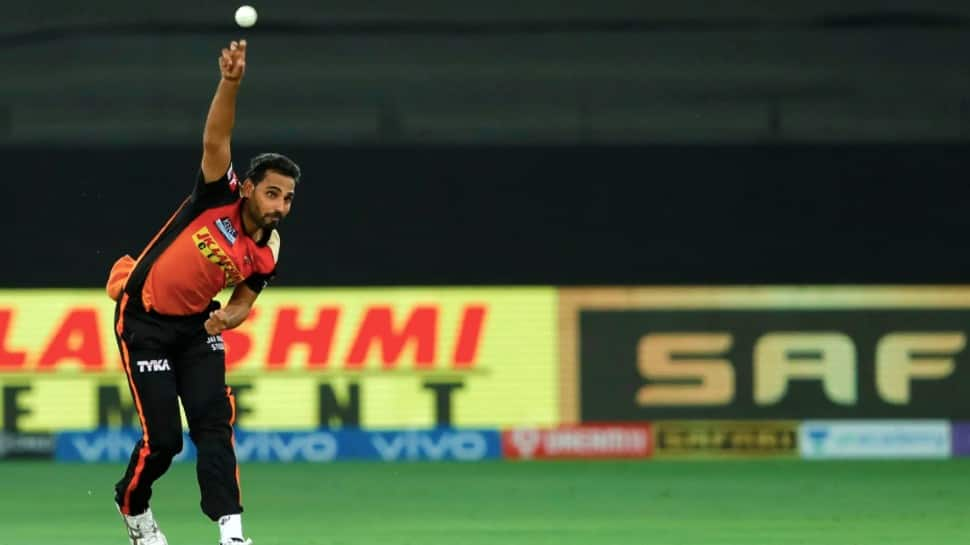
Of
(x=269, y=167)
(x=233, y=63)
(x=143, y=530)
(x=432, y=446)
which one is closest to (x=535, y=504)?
(x=432, y=446)

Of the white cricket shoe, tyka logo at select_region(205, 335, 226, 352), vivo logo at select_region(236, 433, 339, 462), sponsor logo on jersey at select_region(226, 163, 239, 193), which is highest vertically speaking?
vivo logo at select_region(236, 433, 339, 462)

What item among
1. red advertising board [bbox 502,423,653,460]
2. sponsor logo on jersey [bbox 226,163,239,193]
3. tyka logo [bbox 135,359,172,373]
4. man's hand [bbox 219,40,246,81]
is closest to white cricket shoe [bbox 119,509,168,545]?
tyka logo [bbox 135,359,172,373]

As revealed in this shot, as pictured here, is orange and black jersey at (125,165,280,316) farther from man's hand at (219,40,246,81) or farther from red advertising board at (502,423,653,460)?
red advertising board at (502,423,653,460)

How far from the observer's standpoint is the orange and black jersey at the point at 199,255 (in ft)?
24.0

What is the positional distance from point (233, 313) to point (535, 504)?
372cm

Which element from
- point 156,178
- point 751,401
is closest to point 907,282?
point 751,401

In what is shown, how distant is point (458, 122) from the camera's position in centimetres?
1368

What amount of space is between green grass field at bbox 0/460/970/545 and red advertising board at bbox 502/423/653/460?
7.0 inches

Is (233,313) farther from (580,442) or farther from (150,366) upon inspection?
(580,442)

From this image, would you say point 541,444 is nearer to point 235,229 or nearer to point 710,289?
point 710,289

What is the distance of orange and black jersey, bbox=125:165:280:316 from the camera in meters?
7.33

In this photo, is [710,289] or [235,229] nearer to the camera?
[235,229]

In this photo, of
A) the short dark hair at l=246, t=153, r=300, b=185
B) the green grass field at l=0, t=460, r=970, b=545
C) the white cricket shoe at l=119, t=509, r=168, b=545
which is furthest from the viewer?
the green grass field at l=0, t=460, r=970, b=545

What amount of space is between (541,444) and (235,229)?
6.34m
